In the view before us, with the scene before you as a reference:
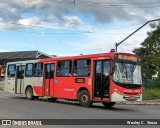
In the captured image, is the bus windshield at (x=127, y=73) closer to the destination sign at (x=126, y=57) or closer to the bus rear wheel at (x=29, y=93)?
the destination sign at (x=126, y=57)

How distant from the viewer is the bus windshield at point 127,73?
68.9 ft

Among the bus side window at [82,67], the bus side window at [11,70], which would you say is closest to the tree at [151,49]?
the bus side window at [11,70]

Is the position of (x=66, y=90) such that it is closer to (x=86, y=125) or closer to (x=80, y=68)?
(x=80, y=68)

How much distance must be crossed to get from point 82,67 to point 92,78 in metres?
1.08

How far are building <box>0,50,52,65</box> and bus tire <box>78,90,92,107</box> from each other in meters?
45.7

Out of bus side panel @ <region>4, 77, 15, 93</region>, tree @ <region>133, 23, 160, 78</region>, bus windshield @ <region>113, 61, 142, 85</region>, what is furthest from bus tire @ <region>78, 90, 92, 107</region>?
tree @ <region>133, 23, 160, 78</region>

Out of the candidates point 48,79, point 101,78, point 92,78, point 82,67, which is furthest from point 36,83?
point 101,78

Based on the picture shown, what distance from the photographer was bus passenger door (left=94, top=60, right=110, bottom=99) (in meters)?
21.0

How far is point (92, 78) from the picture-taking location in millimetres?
21625

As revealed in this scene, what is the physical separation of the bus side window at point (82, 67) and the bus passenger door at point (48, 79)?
7.70ft

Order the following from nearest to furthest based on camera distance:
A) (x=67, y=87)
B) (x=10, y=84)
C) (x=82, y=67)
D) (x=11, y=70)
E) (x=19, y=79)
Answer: (x=82, y=67)
(x=67, y=87)
(x=19, y=79)
(x=10, y=84)
(x=11, y=70)

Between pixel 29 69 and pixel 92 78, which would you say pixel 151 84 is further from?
pixel 92 78

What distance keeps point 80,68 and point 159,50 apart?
4470 cm

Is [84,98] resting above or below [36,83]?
below
